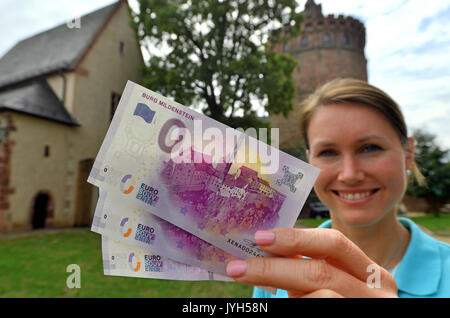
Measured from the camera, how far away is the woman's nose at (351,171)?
4.19ft

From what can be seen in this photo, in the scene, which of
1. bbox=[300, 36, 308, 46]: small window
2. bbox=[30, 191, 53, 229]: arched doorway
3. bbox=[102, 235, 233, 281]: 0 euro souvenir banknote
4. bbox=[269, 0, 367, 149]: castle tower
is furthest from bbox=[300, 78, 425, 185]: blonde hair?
bbox=[300, 36, 308, 46]: small window

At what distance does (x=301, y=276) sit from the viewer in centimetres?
76

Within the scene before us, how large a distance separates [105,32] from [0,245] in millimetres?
10220

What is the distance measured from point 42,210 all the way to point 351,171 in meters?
14.0

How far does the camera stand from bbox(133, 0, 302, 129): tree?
2.62 m

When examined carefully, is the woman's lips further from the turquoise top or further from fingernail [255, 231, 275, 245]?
fingernail [255, 231, 275, 245]

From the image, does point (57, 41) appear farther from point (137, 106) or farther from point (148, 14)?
point (137, 106)

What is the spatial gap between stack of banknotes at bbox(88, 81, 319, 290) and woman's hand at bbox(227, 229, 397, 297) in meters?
0.08

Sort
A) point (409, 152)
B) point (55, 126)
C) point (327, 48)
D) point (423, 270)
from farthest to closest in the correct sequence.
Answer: point (327, 48) → point (55, 126) → point (409, 152) → point (423, 270)

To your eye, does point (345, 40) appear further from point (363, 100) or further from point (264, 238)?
point (264, 238)

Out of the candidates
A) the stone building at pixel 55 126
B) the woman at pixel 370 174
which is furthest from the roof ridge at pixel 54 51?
the woman at pixel 370 174

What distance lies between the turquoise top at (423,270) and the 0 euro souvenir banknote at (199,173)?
78 cm

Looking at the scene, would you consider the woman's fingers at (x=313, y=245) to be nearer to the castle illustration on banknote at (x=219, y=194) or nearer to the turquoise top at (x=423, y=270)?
the castle illustration on banknote at (x=219, y=194)

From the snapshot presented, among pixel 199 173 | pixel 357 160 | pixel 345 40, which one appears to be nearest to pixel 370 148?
pixel 357 160
